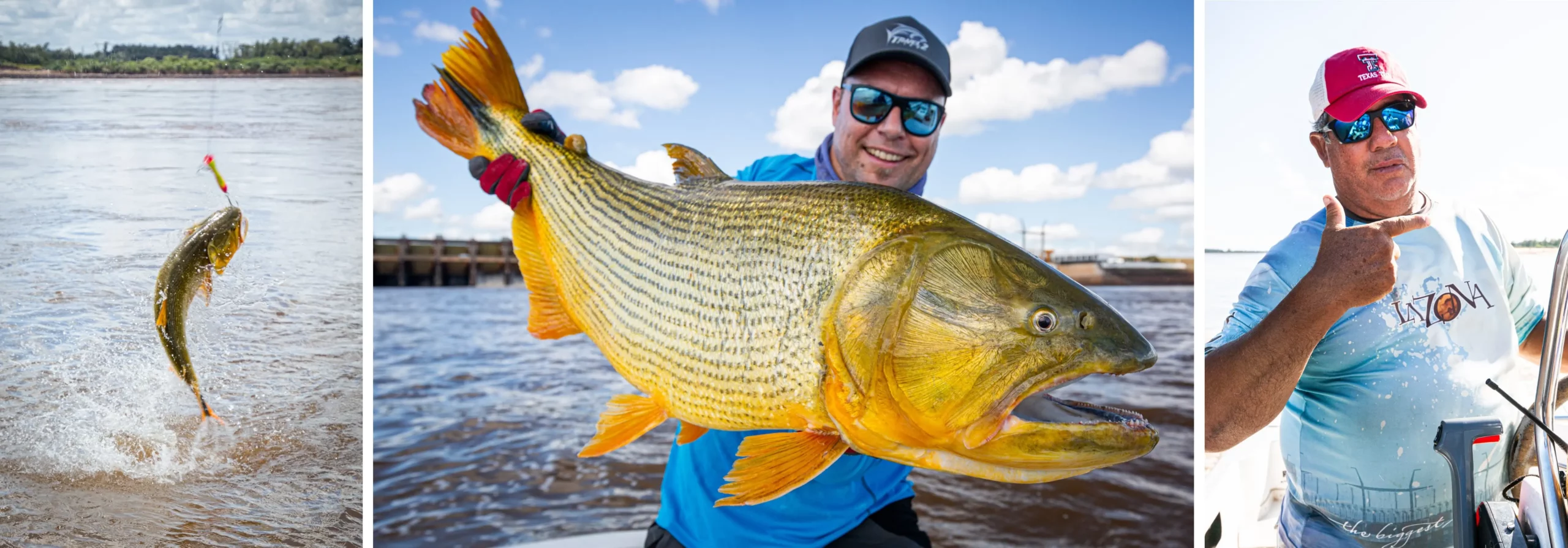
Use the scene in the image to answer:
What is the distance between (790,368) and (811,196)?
9.2 inches

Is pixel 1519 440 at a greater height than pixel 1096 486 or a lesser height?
greater

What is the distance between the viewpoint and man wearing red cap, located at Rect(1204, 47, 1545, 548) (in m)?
2.42

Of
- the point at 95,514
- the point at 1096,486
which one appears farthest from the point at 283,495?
the point at 1096,486

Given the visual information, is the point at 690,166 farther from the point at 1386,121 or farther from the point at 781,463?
the point at 1386,121

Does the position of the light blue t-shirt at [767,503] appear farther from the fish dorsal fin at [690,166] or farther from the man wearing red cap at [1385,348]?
the man wearing red cap at [1385,348]

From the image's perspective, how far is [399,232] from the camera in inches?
183

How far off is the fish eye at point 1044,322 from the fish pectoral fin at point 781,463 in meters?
0.27

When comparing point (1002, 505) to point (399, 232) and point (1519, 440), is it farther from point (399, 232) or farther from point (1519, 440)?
point (399, 232)

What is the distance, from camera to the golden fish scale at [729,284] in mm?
997

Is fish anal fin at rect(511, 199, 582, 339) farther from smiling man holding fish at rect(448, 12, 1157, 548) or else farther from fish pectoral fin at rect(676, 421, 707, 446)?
fish pectoral fin at rect(676, 421, 707, 446)

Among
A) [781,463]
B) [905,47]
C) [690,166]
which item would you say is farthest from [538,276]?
[905,47]

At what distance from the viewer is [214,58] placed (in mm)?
3580

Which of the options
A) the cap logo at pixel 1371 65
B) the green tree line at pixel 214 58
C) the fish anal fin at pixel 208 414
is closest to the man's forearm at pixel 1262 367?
the cap logo at pixel 1371 65

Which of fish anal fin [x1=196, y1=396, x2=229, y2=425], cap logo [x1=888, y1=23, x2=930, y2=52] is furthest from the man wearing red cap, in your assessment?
fish anal fin [x1=196, y1=396, x2=229, y2=425]
